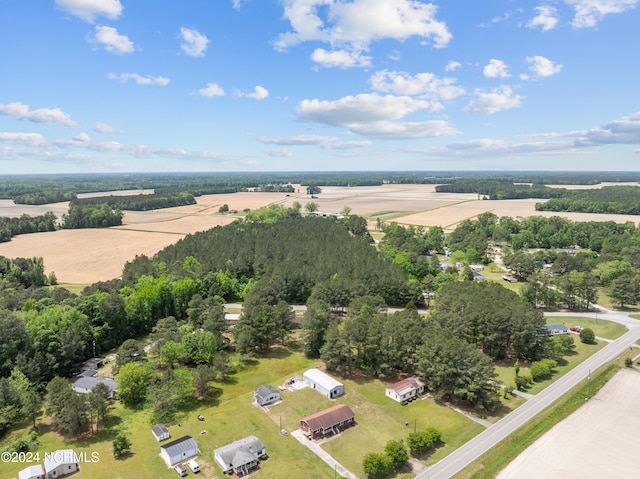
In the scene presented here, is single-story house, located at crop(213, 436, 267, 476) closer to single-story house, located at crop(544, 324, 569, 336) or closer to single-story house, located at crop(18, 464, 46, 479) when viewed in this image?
single-story house, located at crop(18, 464, 46, 479)

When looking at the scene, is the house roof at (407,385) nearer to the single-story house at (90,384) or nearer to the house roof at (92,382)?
the single-story house at (90,384)

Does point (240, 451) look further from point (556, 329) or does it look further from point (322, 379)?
point (556, 329)

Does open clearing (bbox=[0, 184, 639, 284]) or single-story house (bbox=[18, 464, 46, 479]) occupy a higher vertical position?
open clearing (bbox=[0, 184, 639, 284])

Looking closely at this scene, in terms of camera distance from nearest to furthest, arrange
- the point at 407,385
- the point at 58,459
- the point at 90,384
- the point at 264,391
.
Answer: the point at 58,459 → the point at 264,391 → the point at 407,385 → the point at 90,384

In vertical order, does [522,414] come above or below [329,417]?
below

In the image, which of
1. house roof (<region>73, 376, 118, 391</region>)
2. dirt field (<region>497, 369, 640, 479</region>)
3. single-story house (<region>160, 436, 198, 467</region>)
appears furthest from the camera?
house roof (<region>73, 376, 118, 391</region>)

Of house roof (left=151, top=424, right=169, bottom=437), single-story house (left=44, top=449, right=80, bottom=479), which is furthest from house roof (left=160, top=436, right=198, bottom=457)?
single-story house (left=44, top=449, right=80, bottom=479)

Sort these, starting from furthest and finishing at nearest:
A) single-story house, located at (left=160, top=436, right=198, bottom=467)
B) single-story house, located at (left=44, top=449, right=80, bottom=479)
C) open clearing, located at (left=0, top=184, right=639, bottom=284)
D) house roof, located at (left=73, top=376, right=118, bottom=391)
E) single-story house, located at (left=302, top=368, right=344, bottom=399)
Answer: open clearing, located at (left=0, top=184, right=639, bottom=284) < house roof, located at (left=73, top=376, right=118, bottom=391) < single-story house, located at (left=302, top=368, right=344, bottom=399) < single-story house, located at (left=160, top=436, right=198, bottom=467) < single-story house, located at (left=44, top=449, right=80, bottom=479)

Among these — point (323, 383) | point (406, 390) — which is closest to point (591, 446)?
point (406, 390)

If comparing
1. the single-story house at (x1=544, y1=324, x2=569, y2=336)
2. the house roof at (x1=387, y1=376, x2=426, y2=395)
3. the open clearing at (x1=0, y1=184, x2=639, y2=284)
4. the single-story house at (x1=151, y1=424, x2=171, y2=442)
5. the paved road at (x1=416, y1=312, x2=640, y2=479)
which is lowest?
the single-story house at (x1=151, y1=424, x2=171, y2=442)
